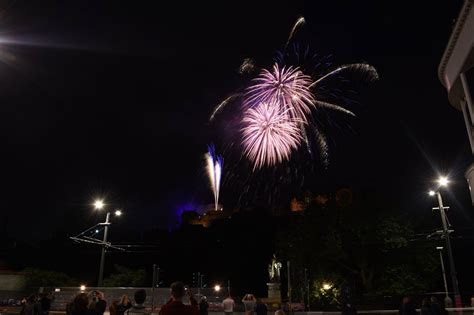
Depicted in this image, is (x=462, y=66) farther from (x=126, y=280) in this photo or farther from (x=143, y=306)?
(x=126, y=280)

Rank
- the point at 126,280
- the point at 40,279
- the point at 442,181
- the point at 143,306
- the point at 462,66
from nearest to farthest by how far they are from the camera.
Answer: the point at 143,306, the point at 462,66, the point at 442,181, the point at 40,279, the point at 126,280

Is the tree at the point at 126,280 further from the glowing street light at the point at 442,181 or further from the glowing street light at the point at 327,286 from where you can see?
the glowing street light at the point at 442,181

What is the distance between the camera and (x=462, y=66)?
825 inches

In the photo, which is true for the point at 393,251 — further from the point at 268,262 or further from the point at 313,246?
the point at 268,262

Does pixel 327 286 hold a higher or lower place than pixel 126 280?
lower

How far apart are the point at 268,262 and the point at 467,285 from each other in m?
33.1

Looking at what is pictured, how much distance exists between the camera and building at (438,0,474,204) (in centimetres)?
1933

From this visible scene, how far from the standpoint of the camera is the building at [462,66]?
19.3 meters

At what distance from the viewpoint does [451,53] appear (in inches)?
876

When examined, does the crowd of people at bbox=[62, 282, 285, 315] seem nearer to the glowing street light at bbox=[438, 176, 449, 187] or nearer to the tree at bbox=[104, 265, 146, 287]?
the glowing street light at bbox=[438, 176, 449, 187]

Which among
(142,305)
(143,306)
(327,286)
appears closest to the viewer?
(142,305)

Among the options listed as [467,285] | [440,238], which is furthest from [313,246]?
[467,285]

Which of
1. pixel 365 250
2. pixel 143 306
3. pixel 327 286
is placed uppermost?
pixel 365 250

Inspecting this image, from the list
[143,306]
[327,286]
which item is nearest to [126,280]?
[327,286]
